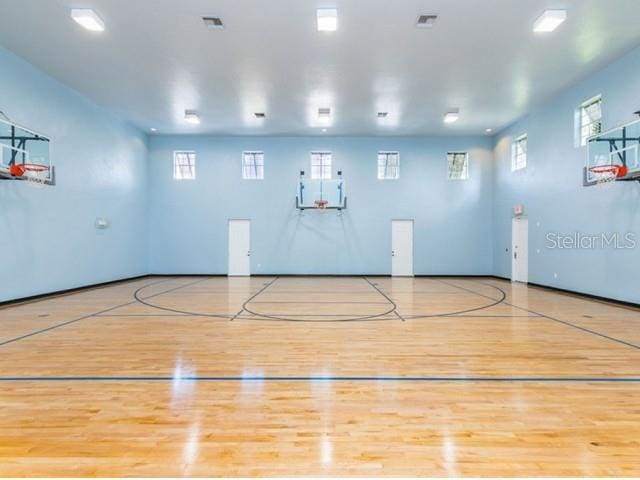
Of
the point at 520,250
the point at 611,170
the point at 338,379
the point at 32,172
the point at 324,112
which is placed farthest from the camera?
the point at 520,250

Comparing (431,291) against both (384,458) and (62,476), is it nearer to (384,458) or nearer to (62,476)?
(384,458)

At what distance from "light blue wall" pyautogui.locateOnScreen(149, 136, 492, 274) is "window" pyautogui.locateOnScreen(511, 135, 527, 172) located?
1.47 m

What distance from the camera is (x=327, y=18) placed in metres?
6.11

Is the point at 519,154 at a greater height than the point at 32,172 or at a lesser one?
greater

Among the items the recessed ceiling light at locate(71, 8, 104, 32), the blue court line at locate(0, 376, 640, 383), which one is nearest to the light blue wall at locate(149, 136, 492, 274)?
the recessed ceiling light at locate(71, 8, 104, 32)

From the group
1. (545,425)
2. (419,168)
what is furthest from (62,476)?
(419,168)

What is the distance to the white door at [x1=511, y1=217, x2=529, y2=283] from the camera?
1195cm

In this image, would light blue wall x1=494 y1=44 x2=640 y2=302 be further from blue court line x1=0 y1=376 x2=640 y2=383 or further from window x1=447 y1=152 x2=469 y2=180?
blue court line x1=0 y1=376 x2=640 y2=383

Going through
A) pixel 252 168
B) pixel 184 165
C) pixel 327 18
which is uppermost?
pixel 327 18

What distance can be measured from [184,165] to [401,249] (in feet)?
30.0

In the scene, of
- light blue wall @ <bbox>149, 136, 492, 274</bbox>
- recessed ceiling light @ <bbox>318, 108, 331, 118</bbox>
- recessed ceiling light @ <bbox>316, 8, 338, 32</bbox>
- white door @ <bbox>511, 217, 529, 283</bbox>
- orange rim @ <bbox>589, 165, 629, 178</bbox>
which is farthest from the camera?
light blue wall @ <bbox>149, 136, 492, 274</bbox>

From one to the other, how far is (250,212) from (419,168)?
6830mm

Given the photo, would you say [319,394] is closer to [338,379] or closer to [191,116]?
[338,379]

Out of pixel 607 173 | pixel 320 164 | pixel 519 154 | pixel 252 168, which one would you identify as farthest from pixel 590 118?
pixel 252 168
